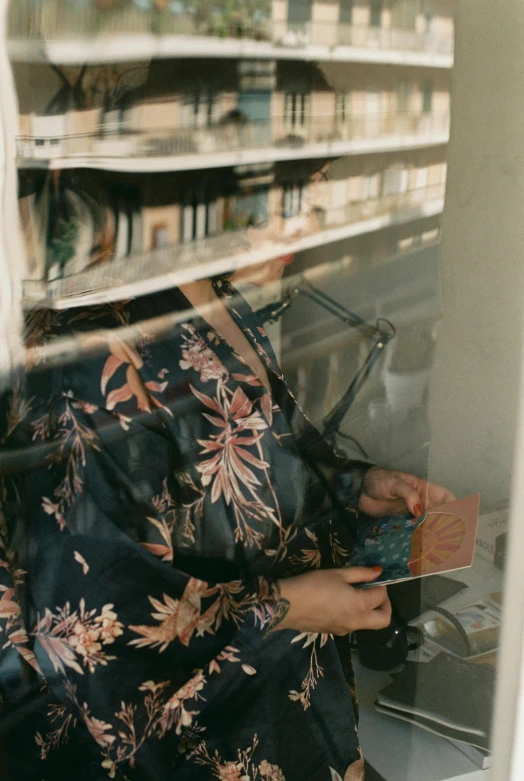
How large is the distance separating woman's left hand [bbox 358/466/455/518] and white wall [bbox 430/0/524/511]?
26 mm

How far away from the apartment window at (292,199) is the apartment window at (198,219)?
0.42ft

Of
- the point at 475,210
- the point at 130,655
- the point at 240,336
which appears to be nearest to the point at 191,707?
the point at 130,655

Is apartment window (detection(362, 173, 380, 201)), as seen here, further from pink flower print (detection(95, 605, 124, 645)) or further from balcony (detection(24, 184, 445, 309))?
pink flower print (detection(95, 605, 124, 645))

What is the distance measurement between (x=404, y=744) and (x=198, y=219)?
0.80 meters

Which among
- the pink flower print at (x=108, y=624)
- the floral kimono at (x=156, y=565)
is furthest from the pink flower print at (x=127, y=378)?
the pink flower print at (x=108, y=624)

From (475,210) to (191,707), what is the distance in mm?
756

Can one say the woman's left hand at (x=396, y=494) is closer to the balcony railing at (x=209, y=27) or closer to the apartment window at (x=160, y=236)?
the apartment window at (x=160, y=236)

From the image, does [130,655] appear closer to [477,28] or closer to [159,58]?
[159,58]

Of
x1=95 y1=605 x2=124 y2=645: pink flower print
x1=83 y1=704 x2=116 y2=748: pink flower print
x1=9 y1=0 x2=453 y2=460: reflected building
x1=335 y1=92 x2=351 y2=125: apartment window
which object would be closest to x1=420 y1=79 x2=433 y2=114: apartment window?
x1=9 y1=0 x2=453 y2=460: reflected building

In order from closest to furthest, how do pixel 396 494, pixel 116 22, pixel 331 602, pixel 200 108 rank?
pixel 116 22 < pixel 200 108 < pixel 331 602 < pixel 396 494

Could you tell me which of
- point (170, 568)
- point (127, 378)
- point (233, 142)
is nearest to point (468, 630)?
point (170, 568)

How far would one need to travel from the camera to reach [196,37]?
0.82 metres

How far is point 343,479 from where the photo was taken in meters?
1.09

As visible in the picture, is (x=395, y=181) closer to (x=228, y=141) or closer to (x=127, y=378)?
(x=228, y=141)
